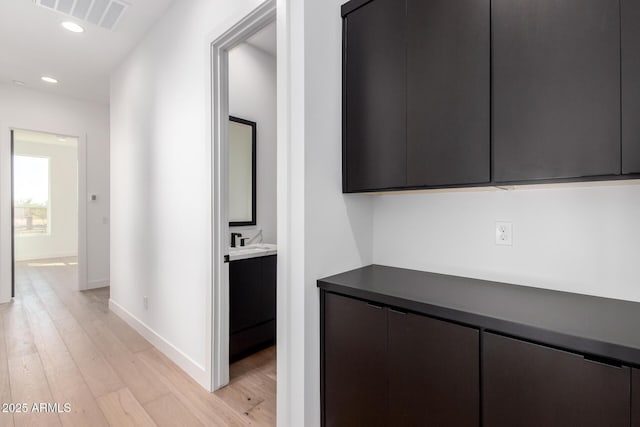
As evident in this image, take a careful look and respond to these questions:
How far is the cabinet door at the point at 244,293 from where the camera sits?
→ 2362 millimetres

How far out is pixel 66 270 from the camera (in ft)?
19.5

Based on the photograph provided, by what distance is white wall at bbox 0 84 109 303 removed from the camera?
12.8 feet

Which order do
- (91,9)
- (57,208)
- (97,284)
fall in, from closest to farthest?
(91,9)
(97,284)
(57,208)

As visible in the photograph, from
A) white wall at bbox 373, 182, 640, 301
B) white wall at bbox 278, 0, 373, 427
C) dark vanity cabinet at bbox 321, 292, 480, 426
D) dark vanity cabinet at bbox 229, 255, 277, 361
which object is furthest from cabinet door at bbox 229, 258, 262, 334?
white wall at bbox 373, 182, 640, 301

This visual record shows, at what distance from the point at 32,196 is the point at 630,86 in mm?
9886

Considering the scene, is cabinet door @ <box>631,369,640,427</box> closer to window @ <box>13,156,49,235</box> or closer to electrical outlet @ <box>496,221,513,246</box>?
electrical outlet @ <box>496,221,513,246</box>

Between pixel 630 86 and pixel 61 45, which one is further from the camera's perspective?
pixel 61 45

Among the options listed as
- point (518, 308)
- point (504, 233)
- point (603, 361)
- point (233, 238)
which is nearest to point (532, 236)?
point (504, 233)

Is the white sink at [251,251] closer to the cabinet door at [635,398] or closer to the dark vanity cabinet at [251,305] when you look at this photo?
the dark vanity cabinet at [251,305]

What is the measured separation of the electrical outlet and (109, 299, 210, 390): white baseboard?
199 centimetres

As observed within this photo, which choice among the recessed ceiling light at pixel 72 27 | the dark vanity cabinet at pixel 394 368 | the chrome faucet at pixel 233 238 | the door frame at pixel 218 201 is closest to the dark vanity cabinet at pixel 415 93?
the dark vanity cabinet at pixel 394 368

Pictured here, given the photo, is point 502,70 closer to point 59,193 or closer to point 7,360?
point 7,360

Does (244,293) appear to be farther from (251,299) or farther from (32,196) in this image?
(32,196)

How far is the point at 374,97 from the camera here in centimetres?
153
